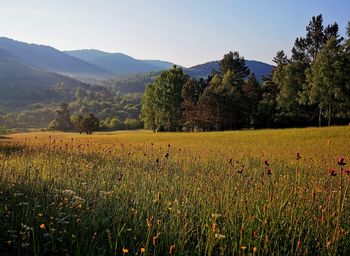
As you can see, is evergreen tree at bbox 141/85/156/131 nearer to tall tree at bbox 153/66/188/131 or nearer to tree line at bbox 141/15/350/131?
tree line at bbox 141/15/350/131

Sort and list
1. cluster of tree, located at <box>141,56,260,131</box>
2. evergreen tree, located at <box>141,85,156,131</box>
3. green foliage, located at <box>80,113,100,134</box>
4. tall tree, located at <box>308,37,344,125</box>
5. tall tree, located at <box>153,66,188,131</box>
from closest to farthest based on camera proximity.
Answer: tall tree, located at <box>308,37,344,125</box> → cluster of tree, located at <box>141,56,260,131</box> → green foliage, located at <box>80,113,100,134</box> → tall tree, located at <box>153,66,188,131</box> → evergreen tree, located at <box>141,85,156,131</box>

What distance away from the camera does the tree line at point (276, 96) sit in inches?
2020

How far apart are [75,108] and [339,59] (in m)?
156

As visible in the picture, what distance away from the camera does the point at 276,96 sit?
235 ft

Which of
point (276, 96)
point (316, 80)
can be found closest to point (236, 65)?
point (276, 96)

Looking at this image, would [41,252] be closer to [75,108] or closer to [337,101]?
[337,101]

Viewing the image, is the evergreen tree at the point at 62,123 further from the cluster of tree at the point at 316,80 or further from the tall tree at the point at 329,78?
the tall tree at the point at 329,78

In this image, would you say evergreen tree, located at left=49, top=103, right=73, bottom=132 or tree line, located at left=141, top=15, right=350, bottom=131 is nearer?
tree line, located at left=141, top=15, right=350, bottom=131

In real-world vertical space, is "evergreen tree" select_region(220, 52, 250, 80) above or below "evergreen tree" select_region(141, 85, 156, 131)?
above

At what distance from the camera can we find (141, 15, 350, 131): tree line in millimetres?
51312

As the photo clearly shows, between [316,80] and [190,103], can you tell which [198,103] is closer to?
[190,103]

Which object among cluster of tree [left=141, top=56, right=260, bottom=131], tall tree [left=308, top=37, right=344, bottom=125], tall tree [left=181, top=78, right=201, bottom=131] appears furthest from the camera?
tall tree [left=181, top=78, right=201, bottom=131]

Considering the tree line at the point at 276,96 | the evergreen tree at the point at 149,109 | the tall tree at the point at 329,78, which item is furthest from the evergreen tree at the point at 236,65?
the tall tree at the point at 329,78

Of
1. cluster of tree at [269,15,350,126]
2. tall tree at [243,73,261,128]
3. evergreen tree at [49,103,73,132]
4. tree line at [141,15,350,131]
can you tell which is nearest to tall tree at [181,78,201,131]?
tree line at [141,15,350,131]
